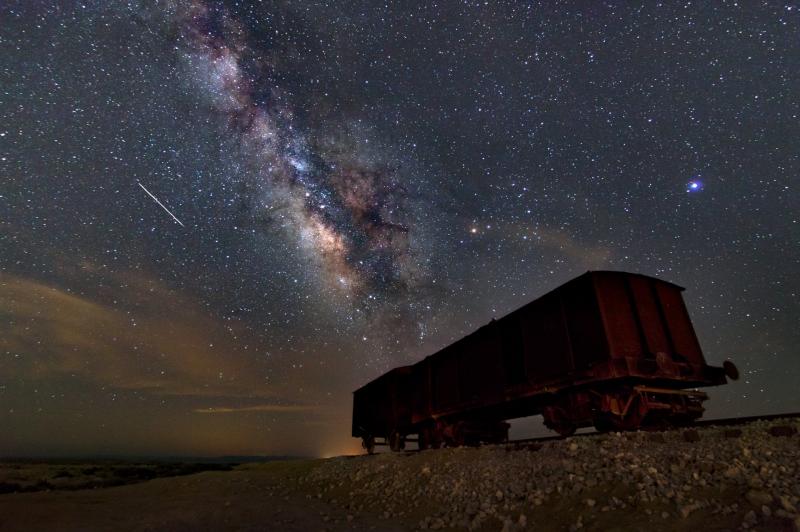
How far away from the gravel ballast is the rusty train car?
6.81 ft

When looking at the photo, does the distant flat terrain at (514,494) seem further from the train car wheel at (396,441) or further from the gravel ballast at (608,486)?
the train car wheel at (396,441)

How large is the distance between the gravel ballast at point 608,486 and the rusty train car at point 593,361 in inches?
81.7

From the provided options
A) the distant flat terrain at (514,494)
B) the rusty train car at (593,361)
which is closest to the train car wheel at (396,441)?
the rusty train car at (593,361)

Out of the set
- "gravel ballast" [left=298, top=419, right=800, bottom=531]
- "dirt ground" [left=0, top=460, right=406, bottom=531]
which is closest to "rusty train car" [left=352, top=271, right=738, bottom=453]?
"gravel ballast" [left=298, top=419, right=800, bottom=531]

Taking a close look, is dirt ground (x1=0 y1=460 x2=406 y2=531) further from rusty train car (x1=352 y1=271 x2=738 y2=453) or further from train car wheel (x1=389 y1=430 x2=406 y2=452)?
train car wheel (x1=389 y1=430 x2=406 y2=452)

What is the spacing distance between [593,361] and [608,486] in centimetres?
402

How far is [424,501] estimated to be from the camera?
6.88 m

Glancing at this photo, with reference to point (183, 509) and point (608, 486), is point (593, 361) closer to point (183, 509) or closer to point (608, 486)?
point (608, 486)

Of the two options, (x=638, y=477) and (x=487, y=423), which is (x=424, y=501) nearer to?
(x=638, y=477)

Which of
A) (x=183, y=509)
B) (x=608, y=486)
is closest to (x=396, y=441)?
(x=183, y=509)

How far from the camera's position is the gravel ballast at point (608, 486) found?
11.5 feet

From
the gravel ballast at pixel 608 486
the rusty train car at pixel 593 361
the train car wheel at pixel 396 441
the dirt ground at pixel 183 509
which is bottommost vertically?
the dirt ground at pixel 183 509

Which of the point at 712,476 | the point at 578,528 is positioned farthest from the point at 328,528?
the point at 712,476

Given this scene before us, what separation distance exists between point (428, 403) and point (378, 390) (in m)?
5.39
